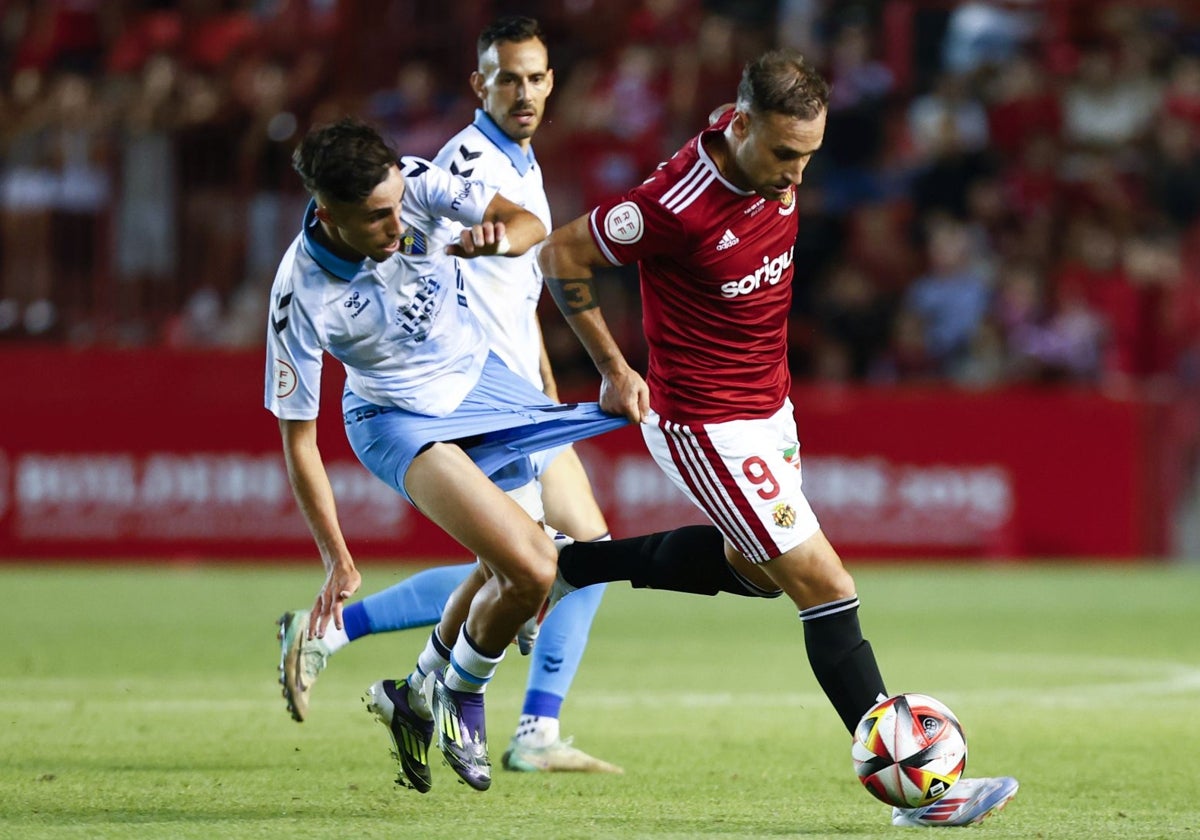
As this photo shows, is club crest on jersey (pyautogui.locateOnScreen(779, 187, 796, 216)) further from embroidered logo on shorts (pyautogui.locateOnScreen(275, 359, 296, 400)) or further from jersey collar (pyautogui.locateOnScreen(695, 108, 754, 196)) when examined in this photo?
embroidered logo on shorts (pyautogui.locateOnScreen(275, 359, 296, 400))

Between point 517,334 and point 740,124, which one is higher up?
point 740,124

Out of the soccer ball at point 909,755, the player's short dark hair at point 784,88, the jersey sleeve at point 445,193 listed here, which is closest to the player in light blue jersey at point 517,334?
the jersey sleeve at point 445,193

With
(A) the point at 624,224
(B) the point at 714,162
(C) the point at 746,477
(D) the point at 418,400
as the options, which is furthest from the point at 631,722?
(B) the point at 714,162

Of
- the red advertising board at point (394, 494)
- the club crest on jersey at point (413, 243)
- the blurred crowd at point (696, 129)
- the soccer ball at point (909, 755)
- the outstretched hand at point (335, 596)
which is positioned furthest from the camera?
the blurred crowd at point (696, 129)

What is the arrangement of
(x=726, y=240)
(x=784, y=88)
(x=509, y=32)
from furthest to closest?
1. (x=509, y=32)
2. (x=726, y=240)
3. (x=784, y=88)

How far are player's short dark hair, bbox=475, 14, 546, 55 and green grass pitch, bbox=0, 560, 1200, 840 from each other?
8.48 ft

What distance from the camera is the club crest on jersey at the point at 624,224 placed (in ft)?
17.6

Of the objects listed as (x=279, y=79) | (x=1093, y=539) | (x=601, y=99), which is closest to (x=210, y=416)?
(x=279, y=79)

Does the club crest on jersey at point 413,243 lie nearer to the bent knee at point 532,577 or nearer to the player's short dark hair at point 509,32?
the bent knee at point 532,577

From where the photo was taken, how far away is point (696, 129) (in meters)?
16.2

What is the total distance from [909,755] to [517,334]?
236 centimetres

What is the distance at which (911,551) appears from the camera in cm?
1466

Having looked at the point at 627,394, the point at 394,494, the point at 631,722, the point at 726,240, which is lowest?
the point at 631,722

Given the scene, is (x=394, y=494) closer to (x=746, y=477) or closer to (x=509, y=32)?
(x=509, y=32)
